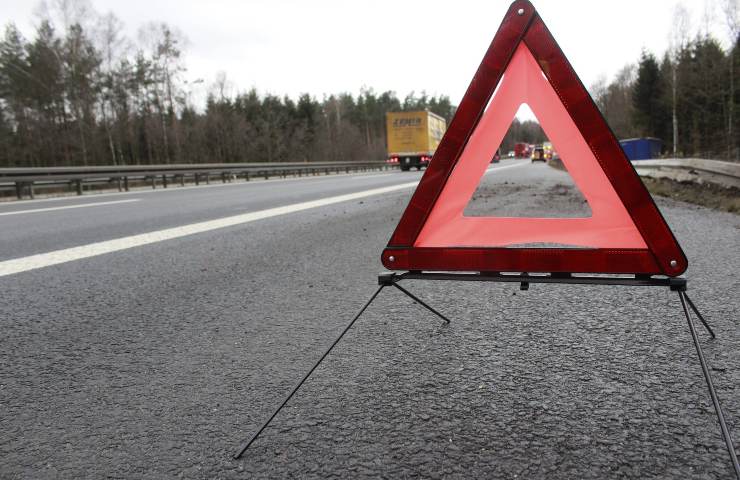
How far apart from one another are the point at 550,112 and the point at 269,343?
1.51 metres

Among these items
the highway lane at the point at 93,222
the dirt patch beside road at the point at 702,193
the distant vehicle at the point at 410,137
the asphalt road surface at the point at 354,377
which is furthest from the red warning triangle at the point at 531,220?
the distant vehicle at the point at 410,137

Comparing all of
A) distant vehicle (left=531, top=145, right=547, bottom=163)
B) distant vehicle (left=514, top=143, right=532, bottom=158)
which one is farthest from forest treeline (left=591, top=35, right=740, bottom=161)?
distant vehicle (left=514, top=143, right=532, bottom=158)

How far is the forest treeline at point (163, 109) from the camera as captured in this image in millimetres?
40625

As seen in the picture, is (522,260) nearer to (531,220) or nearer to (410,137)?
(531,220)

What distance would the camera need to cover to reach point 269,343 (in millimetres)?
2309

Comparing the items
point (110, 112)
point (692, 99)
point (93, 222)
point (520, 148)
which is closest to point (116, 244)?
point (93, 222)

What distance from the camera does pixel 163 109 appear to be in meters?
51.2

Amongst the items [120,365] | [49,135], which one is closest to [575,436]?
[120,365]

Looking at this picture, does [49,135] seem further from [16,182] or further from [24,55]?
[16,182]

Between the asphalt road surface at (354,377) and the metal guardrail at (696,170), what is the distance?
4299 mm

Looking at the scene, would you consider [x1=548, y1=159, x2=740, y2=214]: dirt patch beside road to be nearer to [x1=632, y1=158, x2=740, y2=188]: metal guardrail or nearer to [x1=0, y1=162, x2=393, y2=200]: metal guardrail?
[x1=632, y1=158, x2=740, y2=188]: metal guardrail

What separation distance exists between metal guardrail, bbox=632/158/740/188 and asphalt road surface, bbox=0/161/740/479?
4299 mm

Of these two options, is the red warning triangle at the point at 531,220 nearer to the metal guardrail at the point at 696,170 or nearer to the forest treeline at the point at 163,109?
the metal guardrail at the point at 696,170

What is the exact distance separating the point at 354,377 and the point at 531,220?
0.89m
